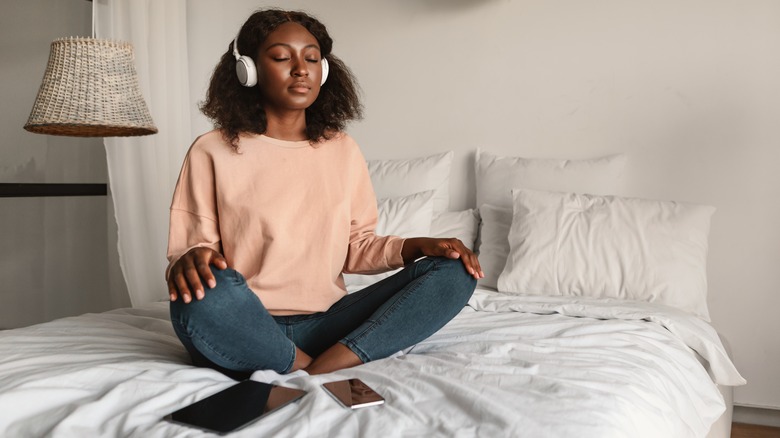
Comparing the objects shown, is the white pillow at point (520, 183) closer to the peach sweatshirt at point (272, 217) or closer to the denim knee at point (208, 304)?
the peach sweatshirt at point (272, 217)

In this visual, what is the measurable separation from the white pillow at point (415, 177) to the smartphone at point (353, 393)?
1648mm

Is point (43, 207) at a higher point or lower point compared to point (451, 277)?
lower

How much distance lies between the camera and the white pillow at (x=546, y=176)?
262cm

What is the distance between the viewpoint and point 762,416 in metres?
2.54

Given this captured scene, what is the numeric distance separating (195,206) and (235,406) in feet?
2.06

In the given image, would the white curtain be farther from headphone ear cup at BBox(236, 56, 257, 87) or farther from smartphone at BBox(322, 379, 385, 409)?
smartphone at BBox(322, 379, 385, 409)

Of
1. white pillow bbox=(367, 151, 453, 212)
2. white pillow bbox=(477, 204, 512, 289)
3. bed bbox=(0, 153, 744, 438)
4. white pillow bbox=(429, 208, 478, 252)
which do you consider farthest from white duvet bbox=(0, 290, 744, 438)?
white pillow bbox=(367, 151, 453, 212)

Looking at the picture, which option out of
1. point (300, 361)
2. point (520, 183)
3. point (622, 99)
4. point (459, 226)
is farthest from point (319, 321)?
point (622, 99)

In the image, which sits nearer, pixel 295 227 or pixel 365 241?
pixel 295 227

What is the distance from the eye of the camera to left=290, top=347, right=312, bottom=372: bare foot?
1.52 meters

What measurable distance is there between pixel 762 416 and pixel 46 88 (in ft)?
8.69

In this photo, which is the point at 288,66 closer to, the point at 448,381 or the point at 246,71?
the point at 246,71

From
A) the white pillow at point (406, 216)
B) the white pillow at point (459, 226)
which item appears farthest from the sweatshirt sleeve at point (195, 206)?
the white pillow at point (459, 226)

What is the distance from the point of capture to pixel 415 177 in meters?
2.88
